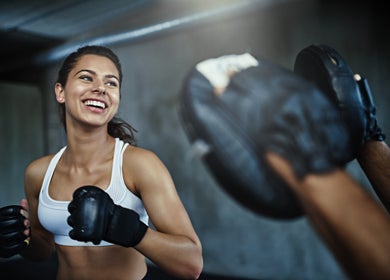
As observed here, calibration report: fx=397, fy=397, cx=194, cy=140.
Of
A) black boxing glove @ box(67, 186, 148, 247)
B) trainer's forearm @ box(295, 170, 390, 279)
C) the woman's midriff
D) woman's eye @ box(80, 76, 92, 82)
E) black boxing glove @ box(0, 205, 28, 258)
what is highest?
woman's eye @ box(80, 76, 92, 82)

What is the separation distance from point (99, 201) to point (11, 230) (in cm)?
40

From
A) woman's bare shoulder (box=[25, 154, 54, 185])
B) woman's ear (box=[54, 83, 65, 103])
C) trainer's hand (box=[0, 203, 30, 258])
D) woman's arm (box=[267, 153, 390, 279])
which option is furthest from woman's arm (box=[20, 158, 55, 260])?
woman's arm (box=[267, 153, 390, 279])

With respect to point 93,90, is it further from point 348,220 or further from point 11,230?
point 348,220

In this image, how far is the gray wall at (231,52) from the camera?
215 cm

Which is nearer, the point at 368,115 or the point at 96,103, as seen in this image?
the point at 368,115

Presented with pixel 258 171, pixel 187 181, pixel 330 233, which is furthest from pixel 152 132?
pixel 330 233

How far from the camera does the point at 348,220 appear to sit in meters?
0.68

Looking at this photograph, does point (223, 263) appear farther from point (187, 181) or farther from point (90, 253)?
point (90, 253)

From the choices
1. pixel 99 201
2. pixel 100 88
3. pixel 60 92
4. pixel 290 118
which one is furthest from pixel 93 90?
pixel 290 118

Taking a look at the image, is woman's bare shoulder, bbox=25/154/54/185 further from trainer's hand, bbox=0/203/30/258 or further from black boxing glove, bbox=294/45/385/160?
black boxing glove, bbox=294/45/385/160

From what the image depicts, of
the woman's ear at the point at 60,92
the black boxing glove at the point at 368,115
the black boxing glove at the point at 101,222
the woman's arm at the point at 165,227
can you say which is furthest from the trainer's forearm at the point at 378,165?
the woman's ear at the point at 60,92

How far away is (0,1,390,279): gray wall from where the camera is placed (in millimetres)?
2152

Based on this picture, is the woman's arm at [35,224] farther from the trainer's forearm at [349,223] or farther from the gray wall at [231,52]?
the gray wall at [231,52]

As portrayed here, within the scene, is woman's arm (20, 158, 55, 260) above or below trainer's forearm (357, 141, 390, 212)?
below
